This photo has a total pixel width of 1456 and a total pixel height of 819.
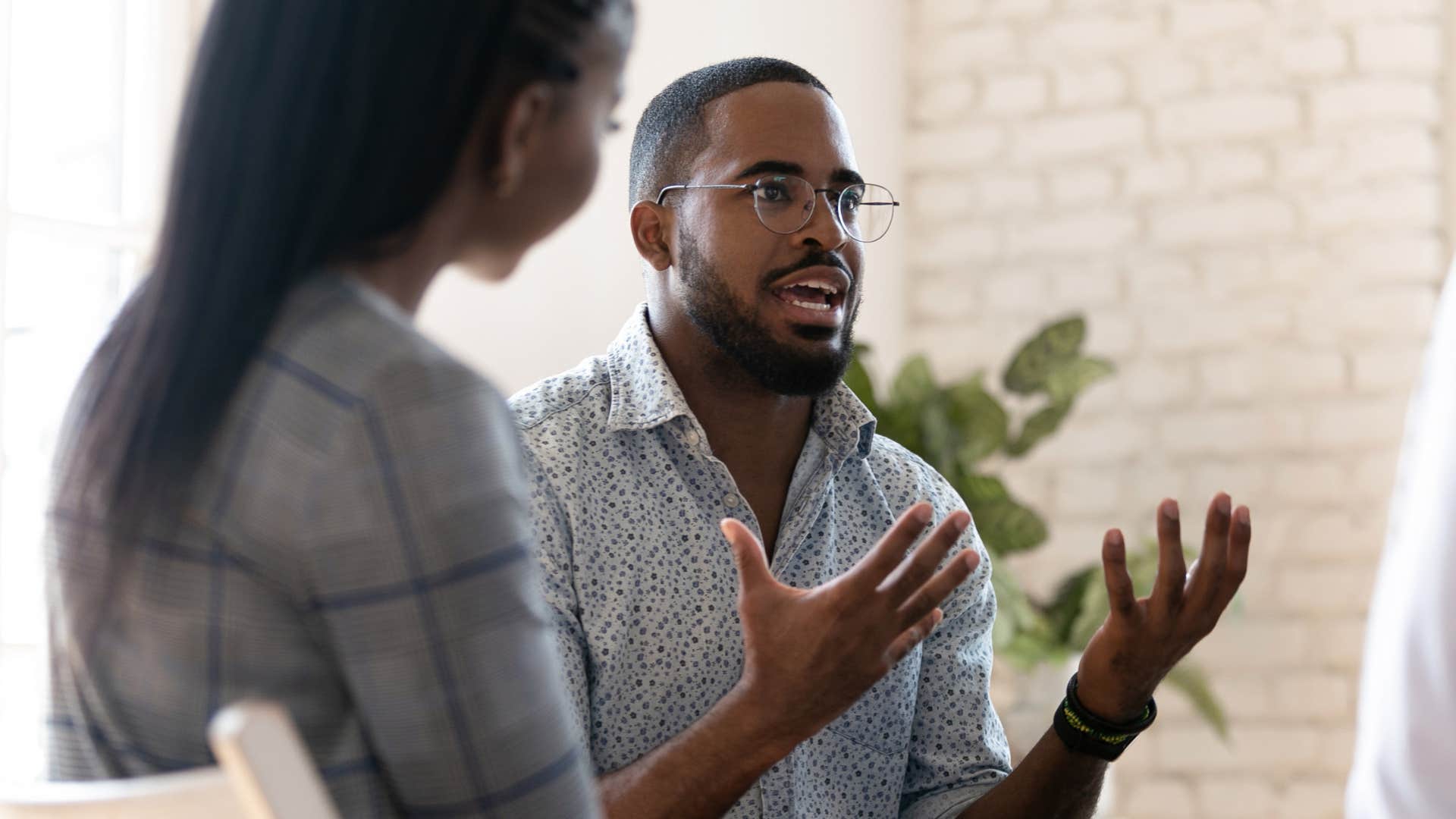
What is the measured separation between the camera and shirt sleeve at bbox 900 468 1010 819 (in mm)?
1555

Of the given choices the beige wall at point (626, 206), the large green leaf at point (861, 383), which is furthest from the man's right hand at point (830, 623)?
the large green leaf at point (861, 383)

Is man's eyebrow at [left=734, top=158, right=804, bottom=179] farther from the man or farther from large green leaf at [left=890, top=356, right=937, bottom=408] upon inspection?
large green leaf at [left=890, top=356, right=937, bottom=408]

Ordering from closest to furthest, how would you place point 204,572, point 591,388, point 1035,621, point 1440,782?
point 204,572 → point 1440,782 → point 591,388 → point 1035,621

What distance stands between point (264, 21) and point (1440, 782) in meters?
0.72

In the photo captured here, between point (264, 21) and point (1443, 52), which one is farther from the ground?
point (1443, 52)

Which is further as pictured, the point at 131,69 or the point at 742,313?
the point at 131,69

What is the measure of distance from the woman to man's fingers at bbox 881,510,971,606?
16.8 inches

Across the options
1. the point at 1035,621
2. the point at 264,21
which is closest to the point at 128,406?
the point at 264,21

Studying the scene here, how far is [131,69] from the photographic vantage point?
1963mm

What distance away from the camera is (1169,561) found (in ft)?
4.28

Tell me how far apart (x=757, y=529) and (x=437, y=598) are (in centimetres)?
92

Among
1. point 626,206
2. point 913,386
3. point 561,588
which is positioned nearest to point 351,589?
point 561,588

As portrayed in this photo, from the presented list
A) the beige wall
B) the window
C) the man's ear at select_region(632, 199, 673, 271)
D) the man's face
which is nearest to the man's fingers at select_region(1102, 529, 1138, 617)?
the man's face

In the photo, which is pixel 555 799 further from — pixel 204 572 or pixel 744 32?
pixel 744 32
